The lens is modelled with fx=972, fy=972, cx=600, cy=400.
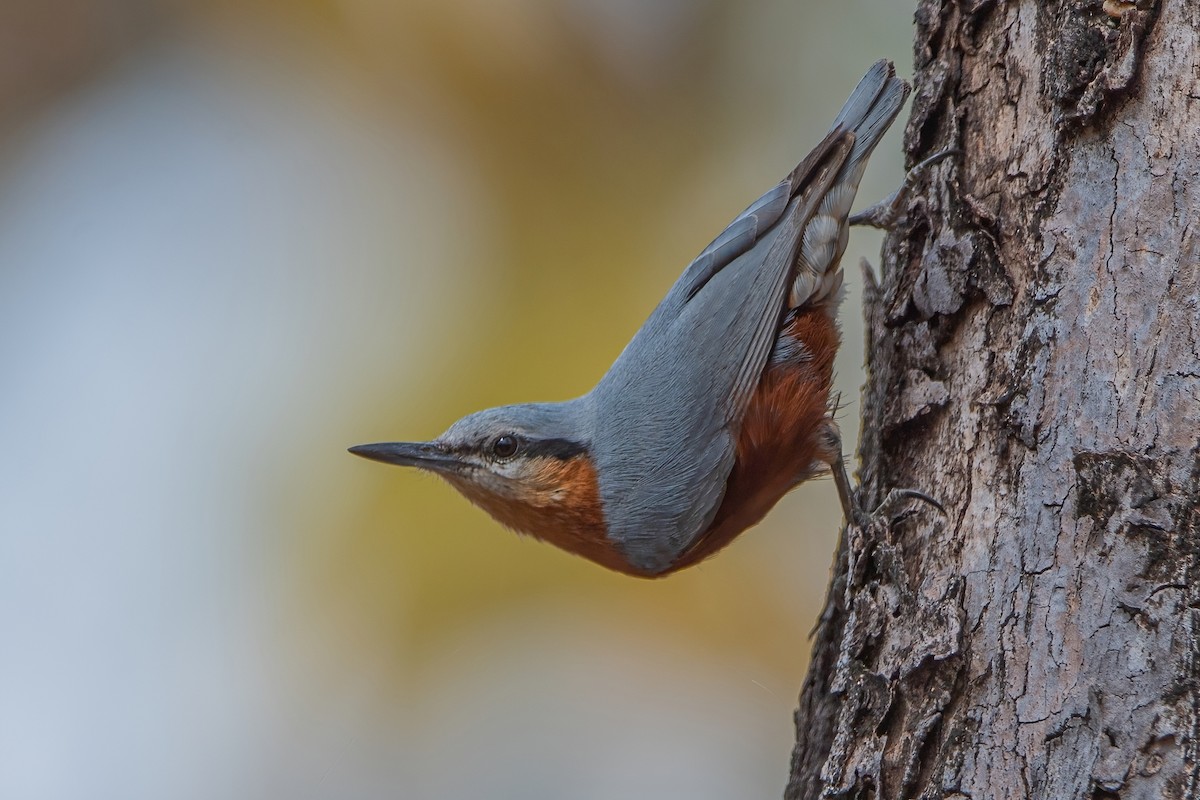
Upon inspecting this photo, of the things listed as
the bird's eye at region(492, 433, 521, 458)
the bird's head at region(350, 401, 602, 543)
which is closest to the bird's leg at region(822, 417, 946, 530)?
the bird's head at region(350, 401, 602, 543)

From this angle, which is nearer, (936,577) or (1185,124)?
(1185,124)

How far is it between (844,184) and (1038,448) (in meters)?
1.41

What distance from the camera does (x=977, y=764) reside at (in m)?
1.99

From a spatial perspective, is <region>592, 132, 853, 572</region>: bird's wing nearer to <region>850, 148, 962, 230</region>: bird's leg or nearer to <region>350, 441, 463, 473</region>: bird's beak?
<region>850, 148, 962, 230</region>: bird's leg

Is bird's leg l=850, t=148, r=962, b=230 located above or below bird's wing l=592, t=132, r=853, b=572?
above

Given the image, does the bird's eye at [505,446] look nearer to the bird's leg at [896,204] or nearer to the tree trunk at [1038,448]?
the tree trunk at [1038,448]

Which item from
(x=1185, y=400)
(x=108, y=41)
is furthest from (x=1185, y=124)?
(x=108, y=41)

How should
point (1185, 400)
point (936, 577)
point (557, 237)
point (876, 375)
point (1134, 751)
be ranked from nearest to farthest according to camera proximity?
point (1134, 751) < point (1185, 400) < point (936, 577) < point (876, 375) < point (557, 237)

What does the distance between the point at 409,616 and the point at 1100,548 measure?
3.65 meters

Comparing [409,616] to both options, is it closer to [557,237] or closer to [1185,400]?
[557,237]

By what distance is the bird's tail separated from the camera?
128 inches

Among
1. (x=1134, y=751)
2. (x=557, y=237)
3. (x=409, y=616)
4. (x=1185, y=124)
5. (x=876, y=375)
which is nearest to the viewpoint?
(x=1134, y=751)

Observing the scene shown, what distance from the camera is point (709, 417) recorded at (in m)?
3.12

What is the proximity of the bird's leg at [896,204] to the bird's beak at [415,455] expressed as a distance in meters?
1.61
